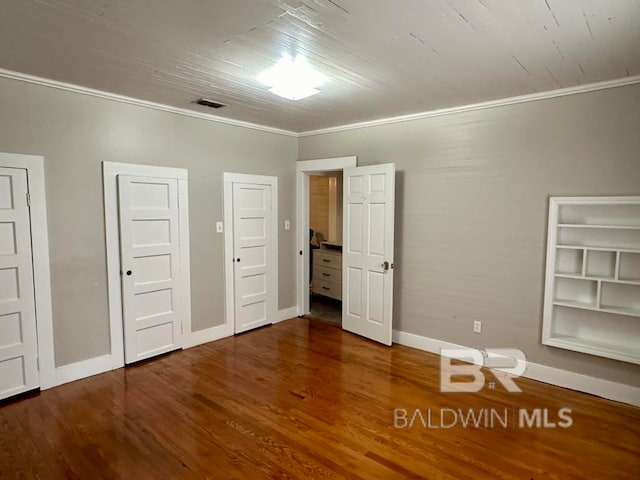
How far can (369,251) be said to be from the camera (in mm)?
4418

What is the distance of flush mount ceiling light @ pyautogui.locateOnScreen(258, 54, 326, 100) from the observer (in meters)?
2.69

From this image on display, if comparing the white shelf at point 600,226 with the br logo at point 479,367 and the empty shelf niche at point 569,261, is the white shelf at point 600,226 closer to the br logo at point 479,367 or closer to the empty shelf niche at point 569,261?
the empty shelf niche at point 569,261

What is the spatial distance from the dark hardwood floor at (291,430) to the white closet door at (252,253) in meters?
1.05

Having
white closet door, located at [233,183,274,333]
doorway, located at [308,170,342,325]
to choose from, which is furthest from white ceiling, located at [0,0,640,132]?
doorway, located at [308,170,342,325]

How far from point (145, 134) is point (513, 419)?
4057 millimetres

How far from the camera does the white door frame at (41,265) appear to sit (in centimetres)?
303

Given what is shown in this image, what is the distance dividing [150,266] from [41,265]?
2.98 feet

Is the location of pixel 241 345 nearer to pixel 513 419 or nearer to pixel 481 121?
pixel 513 419

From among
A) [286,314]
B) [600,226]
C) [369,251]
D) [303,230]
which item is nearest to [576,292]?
[600,226]

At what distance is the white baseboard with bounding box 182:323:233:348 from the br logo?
8.12 feet

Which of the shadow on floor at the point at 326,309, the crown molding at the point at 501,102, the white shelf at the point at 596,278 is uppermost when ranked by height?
the crown molding at the point at 501,102

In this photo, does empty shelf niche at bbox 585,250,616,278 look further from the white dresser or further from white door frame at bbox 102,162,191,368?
white door frame at bbox 102,162,191,368

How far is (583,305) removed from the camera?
3137 millimetres

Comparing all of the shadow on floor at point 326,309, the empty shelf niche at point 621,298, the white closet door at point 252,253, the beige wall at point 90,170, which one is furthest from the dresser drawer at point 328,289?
the empty shelf niche at point 621,298
